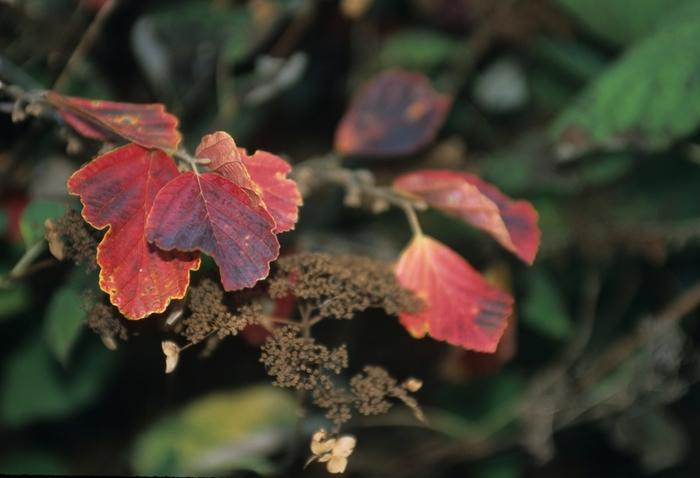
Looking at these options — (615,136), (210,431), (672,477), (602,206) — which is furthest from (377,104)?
(672,477)

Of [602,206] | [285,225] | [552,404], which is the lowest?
[552,404]

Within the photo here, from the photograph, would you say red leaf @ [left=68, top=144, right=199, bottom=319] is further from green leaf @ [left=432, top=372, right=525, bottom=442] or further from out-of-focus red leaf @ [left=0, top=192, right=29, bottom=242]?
green leaf @ [left=432, top=372, right=525, bottom=442]

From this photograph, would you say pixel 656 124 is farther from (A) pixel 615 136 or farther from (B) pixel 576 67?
(B) pixel 576 67

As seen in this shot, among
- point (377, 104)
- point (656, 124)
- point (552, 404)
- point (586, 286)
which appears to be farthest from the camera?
point (586, 286)

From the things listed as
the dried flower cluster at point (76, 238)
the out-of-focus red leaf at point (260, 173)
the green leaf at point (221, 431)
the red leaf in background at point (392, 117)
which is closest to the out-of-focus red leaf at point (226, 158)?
the out-of-focus red leaf at point (260, 173)

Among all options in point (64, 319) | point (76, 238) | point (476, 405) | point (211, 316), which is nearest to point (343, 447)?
point (211, 316)

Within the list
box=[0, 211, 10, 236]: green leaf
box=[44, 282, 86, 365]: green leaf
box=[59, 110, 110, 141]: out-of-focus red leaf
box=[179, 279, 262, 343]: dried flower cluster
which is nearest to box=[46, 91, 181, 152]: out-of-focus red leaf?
box=[59, 110, 110, 141]: out-of-focus red leaf
